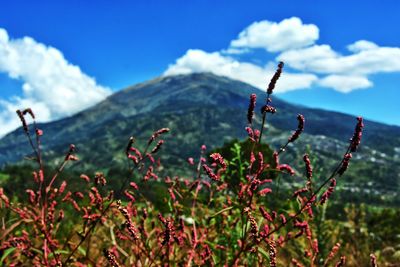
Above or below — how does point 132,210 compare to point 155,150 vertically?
below

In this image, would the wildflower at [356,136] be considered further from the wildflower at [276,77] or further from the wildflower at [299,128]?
the wildflower at [276,77]

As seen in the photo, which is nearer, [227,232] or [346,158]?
[346,158]

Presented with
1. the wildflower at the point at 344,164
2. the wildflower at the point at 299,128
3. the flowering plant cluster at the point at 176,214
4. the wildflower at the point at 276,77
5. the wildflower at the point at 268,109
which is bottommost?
the flowering plant cluster at the point at 176,214

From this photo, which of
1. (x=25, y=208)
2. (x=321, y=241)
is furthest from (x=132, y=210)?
(x=321, y=241)

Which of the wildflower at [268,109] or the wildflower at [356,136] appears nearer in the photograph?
the wildflower at [356,136]

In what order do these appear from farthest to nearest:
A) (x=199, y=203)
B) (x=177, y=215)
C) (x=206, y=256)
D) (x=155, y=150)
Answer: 1. (x=199, y=203)
2. (x=177, y=215)
3. (x=206, y=256)
4. (x=155, y=150)

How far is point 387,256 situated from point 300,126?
6.19m

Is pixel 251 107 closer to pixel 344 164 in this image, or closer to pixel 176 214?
pixel 344 164

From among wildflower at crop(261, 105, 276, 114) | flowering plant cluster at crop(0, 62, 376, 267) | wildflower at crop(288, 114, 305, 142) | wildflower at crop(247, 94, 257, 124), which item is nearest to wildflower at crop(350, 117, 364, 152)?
flowering plant cluster at crop(0, 62, 376, 267)

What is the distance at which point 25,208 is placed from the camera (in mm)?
3799

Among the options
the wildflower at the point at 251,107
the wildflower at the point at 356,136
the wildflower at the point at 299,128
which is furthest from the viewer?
the wildflower at the point at 251,107

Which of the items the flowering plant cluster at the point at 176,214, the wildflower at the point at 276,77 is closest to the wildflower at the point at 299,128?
the flowering plant cluster at the point at 176,214

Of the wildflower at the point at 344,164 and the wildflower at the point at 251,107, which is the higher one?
the wildflower at the point at 251,107

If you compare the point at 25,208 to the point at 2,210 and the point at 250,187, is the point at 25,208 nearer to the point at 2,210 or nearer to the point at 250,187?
the point at 2,210
